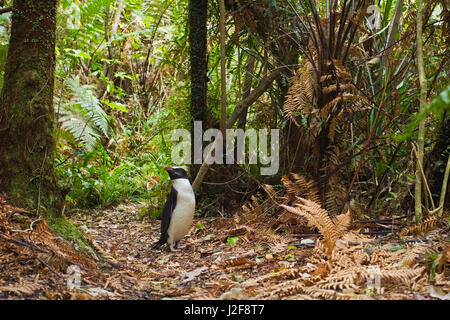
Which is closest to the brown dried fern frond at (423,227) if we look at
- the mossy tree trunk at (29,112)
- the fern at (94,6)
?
the mossy tree trunk at (29,112)

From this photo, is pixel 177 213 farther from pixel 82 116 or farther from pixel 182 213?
pixel 82 116

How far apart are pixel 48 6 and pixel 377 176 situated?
8.72 ft

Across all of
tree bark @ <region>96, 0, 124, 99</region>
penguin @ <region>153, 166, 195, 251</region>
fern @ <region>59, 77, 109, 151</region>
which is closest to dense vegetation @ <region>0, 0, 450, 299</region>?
penguin @ <region>153, 166, 195, 251</region>

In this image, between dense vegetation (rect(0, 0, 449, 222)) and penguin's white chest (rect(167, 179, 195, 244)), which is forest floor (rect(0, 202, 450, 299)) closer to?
penguin's white chest (rect(167, 179, 195, 244))

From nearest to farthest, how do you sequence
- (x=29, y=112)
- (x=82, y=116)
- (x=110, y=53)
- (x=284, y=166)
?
(x=29, y=112), (x=284, y=166), (x=82, y=116), (x=110, y=53)

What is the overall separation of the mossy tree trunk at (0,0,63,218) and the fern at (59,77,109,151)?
3.31 m

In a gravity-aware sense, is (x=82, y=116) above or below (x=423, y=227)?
Answer: above

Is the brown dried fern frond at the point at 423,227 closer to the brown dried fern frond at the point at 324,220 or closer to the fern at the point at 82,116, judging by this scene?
the brown dried fern frond at the point at 324,220

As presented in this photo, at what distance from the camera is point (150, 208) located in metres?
4.92

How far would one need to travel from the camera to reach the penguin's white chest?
3755mm

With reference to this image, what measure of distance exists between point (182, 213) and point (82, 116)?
10.7 ft

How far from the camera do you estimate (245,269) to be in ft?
8.21

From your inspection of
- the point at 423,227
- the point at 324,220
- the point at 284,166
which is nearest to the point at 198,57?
the point at 284,166

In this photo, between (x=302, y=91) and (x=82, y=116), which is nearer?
(x=302, y=91)
